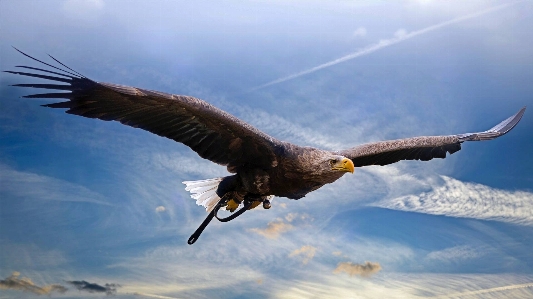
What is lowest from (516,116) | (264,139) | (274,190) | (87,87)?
(274,190)

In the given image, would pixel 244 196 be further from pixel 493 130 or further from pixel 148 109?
pixel 493 130

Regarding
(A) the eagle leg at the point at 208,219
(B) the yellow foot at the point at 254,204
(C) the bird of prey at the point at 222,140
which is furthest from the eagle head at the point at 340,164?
(A) the eagle leg at the point at 208,219

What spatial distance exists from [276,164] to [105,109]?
1.57m

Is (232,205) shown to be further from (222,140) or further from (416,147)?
(416,147)

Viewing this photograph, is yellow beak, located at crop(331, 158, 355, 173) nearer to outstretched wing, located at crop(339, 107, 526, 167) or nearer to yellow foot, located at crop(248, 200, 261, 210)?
outstretched wing, located at crop(339, 107, 526, 167)

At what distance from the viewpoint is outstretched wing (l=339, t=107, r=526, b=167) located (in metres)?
6.38

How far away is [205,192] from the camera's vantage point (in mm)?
6723

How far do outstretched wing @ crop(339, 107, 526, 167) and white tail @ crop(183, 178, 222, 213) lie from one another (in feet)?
4.80

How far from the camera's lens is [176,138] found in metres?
5.71

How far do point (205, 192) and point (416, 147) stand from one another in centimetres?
240

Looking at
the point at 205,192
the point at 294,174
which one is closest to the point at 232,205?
the point at 205,192

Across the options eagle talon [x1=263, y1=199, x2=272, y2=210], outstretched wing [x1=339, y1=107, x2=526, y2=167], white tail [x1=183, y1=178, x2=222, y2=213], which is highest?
outstretched wing [x1=339, y1=107, x2=526, y2=167]

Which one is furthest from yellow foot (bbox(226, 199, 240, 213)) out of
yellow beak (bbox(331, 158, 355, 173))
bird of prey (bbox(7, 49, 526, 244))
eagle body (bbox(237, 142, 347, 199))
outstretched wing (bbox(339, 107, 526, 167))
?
yellow beak (bbox(331, 158, 355, 173))

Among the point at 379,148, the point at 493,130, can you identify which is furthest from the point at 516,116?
the point at 379,148
